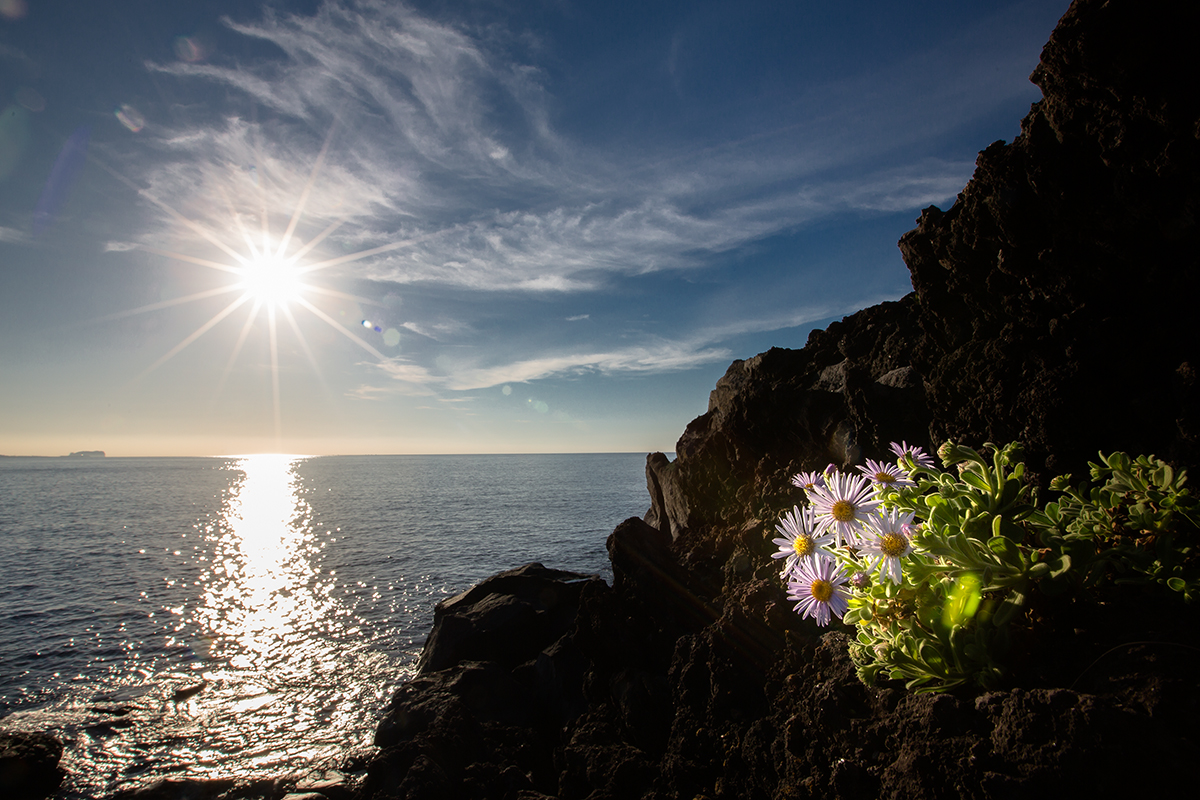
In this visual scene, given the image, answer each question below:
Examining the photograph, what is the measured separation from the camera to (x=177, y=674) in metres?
→ 14.2

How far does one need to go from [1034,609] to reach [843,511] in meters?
0.99

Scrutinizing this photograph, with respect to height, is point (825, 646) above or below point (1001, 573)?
below

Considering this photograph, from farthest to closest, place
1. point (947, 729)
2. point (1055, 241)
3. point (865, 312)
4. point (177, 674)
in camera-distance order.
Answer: point (177, 674) → point (865, 312) → point (1055, 241) → point (947, 729)

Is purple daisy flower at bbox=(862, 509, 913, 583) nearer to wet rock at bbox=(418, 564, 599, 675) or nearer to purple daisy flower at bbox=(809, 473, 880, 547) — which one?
purple daisy flower at bbox=(809, 473, 880, 547)

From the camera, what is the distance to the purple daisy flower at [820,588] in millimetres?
3242

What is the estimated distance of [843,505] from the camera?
127 inches

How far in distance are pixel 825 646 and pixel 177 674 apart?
17.6 meters

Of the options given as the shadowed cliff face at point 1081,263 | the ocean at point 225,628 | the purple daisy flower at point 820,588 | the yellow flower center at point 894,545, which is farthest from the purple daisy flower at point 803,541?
the ocean at point 225,628

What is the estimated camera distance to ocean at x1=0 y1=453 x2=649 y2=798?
10.7m

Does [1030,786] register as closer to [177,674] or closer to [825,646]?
[825,646]

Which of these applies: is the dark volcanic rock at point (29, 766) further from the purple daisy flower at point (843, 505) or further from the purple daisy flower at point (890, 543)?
the purple daisy flower at point (890, 543)

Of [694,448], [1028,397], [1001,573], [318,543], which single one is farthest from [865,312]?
[318,543]

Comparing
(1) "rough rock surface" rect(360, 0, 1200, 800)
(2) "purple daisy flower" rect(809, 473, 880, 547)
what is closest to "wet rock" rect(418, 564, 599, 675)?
(1) "rough rock surface" rect(360, 0, 1200, 800)

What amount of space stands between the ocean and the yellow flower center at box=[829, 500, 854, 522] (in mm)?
11252
